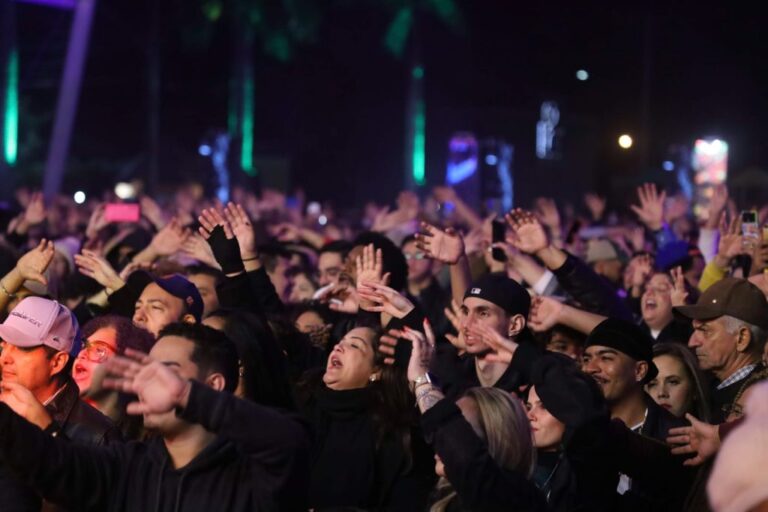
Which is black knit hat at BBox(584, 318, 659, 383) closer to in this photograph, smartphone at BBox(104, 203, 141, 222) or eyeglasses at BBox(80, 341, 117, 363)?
eyeglasses at BBox(80, 341, 117, 363)

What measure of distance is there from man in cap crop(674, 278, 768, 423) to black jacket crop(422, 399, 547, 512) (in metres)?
2.92

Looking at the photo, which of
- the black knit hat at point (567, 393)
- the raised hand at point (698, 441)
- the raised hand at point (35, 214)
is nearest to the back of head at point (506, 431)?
the black knit hat at point (567, 393)

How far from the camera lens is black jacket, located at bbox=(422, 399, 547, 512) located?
446cm

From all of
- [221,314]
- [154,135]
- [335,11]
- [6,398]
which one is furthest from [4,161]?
[335,11]

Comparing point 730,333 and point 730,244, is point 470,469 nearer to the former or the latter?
point 730,333

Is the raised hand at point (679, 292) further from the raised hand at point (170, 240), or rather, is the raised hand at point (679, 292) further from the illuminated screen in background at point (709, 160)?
the illuminated screen in background at point (709, 160)

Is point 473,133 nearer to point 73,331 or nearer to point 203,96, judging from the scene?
point 203,96

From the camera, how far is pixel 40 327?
5270 millimetres

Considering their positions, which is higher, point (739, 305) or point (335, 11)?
point (335, 11)

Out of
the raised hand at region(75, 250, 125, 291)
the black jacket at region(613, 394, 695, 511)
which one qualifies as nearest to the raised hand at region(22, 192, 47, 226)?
the raised hand at region(75, 250, 125, 291)

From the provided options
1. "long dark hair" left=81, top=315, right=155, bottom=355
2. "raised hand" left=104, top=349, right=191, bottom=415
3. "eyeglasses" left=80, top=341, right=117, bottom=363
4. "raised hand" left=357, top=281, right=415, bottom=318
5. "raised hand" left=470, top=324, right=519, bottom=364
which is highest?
"raised hand" left=104, top=349, right=191, bottom=415

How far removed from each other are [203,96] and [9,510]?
38.1 meters

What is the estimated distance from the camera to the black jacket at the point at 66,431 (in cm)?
462

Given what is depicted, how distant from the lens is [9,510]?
461 centimetres
